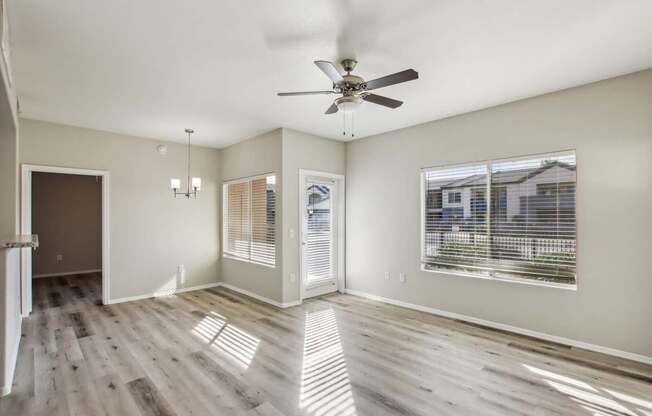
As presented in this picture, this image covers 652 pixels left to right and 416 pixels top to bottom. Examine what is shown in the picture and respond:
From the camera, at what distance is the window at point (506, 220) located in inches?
143

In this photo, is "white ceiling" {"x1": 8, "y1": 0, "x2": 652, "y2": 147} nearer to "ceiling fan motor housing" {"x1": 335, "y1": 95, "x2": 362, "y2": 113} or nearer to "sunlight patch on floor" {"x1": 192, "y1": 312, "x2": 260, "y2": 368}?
"ceiling fan motor housing" {"x1": 335, "y1": 95, "x2": 362, "y2": 113}

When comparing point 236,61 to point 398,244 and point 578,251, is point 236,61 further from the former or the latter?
point 578,251

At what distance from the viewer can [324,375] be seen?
2.93m

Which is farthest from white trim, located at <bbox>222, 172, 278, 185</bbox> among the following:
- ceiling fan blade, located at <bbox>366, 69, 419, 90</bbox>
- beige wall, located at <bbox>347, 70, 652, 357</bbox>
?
ceiling fan blade, located at <bbox>366, 69, 419, 90</bbox>

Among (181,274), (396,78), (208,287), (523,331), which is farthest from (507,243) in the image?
(181,274)

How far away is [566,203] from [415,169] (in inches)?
74.3

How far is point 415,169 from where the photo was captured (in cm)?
491

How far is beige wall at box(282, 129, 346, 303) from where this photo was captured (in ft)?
16.6

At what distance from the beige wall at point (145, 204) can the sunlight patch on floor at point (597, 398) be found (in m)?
5.45

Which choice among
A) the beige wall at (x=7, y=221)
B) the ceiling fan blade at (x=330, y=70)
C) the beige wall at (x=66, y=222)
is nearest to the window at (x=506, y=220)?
the ceiling fan blade at (x=330, y=70)

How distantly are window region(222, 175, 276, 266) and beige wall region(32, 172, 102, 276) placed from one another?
3910 millimetres

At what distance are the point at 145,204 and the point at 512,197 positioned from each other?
545 centimetres

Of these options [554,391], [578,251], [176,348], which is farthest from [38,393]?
[578,251]

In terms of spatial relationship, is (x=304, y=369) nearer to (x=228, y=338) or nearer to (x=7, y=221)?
(x=228, y=338)
